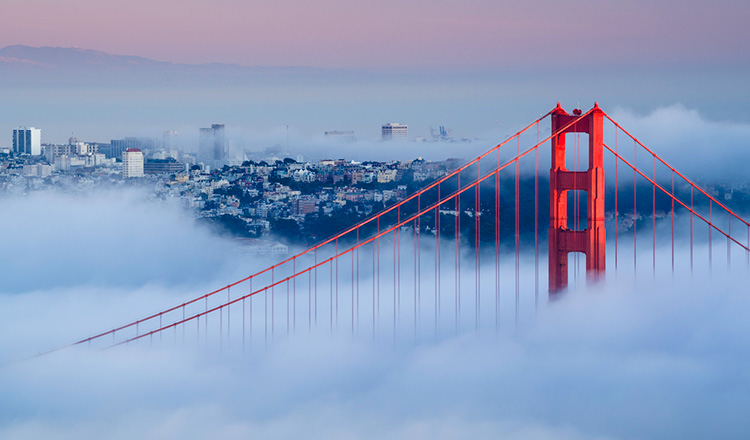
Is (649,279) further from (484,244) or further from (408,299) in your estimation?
(484,244)

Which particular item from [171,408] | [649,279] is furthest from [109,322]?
[649,279]

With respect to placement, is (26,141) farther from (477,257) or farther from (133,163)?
(477,257)

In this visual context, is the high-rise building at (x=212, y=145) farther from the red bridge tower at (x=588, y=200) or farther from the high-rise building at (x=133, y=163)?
the red bridge tower at (x=588, y=200)

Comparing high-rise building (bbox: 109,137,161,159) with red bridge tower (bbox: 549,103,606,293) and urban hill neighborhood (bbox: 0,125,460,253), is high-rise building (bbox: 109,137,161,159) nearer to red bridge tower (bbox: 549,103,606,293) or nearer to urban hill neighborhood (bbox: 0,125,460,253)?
urban hill neighborhood (bbox: 0,125,460,253)

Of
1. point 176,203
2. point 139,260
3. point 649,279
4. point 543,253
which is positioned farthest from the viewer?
point 176,203

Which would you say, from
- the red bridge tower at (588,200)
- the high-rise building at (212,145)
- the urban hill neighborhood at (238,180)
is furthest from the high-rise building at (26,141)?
the red bridge tower at (588,200)
